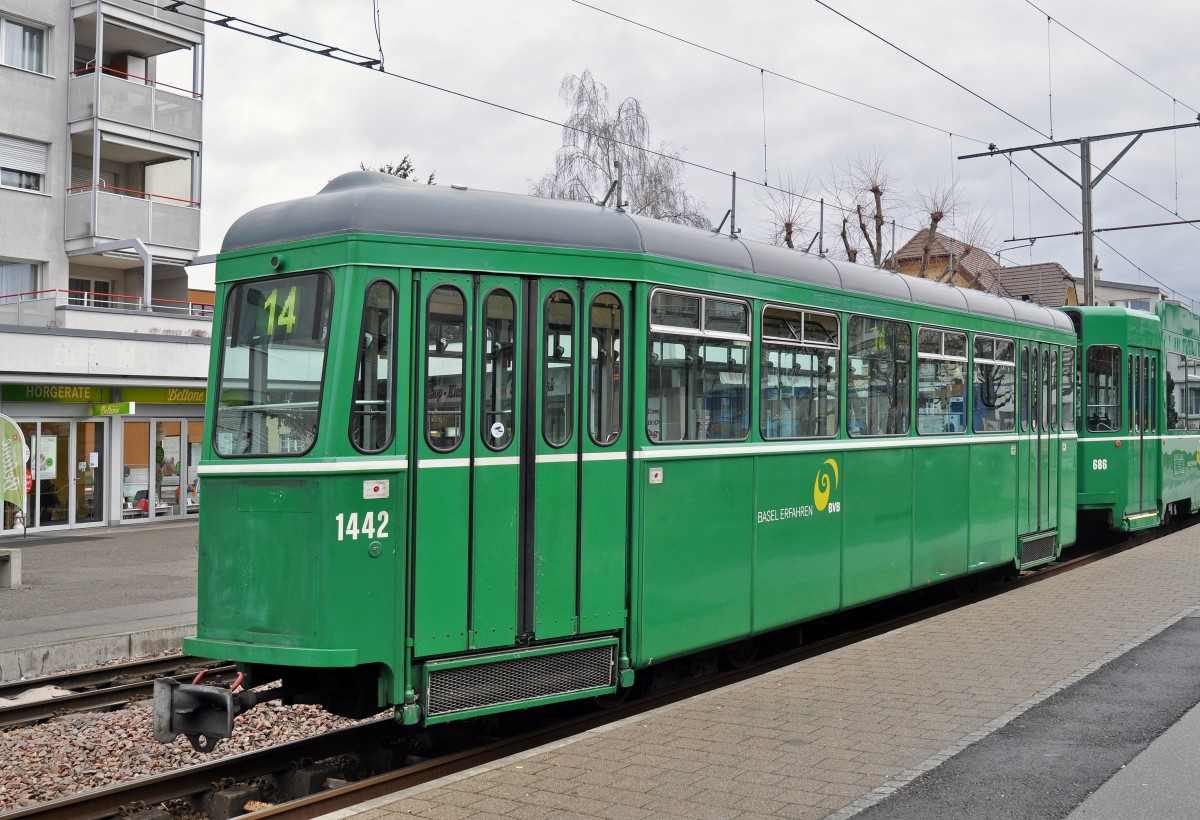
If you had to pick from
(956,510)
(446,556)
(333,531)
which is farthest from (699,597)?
(956,510)

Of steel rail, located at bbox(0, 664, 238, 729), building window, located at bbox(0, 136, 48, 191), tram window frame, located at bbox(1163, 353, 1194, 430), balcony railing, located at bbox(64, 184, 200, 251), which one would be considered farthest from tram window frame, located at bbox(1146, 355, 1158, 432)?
building window, located at bbox(0, 136, 48, 191)

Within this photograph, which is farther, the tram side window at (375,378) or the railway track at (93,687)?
the railway track at (93,687)

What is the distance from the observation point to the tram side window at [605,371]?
7223 mm

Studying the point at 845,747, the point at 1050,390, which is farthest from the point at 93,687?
the point at 1050,390

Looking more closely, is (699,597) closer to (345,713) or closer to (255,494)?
(345,713)

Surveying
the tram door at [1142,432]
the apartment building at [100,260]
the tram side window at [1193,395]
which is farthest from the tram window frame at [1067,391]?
the apartment building at [100,260]

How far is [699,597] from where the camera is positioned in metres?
7.95

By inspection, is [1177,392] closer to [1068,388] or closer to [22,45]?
[1068,388]

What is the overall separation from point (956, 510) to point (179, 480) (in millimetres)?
18891

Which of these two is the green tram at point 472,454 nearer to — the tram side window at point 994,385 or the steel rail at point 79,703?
the steel rail at point 79,703

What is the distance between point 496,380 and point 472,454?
17.6 inches

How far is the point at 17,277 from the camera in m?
26.7

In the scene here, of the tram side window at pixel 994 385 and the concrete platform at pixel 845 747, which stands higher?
the tram side window at pixel 994 385

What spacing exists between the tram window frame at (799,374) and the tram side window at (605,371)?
5.40 feet
